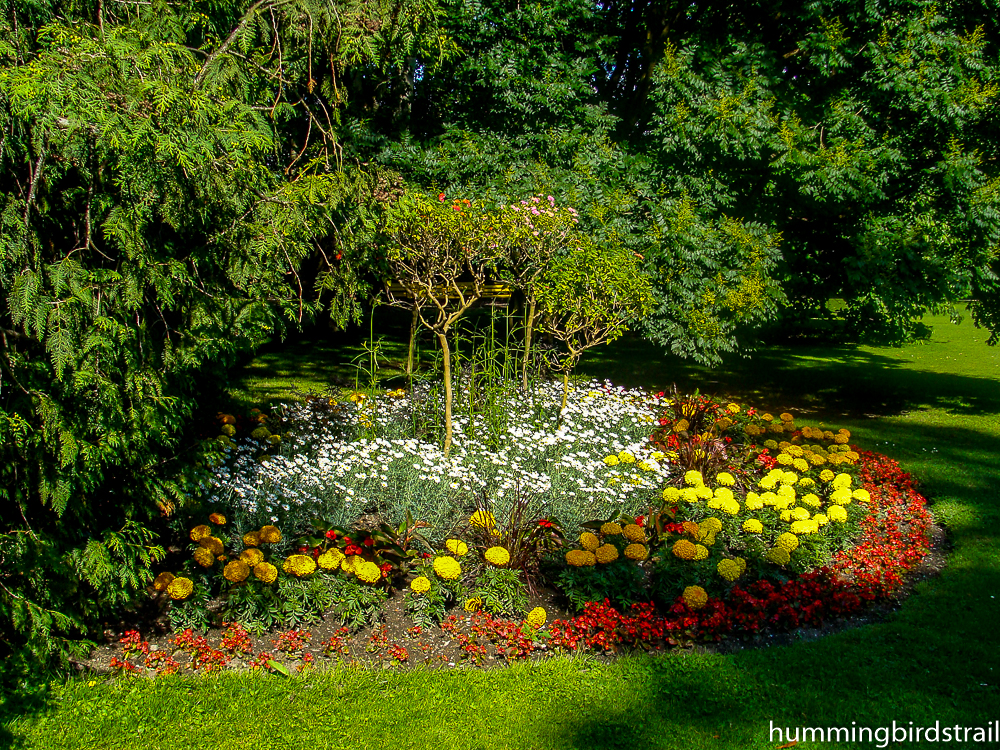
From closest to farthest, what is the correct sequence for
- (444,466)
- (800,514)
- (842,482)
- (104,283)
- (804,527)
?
(104,283)
(804,527)
(800,514)
(444,466)
(842,482)

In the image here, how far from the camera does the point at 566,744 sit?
2.96 m

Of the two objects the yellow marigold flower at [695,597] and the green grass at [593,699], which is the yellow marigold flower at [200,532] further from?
the yellow marigold flower at [695,597]

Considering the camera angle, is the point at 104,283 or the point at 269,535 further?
the point at 269,535

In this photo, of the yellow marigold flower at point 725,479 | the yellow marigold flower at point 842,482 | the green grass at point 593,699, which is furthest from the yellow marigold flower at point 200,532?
the yellow marigold flower at point 842,482

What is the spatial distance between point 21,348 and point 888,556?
4646 mm

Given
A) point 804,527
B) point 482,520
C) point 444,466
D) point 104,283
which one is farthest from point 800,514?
point 104,283

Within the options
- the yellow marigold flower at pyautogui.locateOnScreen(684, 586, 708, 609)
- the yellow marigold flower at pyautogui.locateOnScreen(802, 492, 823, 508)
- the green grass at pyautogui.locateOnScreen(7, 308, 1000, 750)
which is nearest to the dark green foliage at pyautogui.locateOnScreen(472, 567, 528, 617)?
the green grass at pyautogui.locateOnScreen(7, 308, 1000, 750)

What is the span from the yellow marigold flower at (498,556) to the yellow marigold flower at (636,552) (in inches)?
26.1

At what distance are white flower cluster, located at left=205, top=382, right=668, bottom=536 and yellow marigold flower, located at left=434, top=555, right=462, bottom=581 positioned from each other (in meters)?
0.73

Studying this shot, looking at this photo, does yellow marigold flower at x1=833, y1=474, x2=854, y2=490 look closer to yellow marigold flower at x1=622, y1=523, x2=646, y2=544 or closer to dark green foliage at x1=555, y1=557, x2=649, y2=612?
yellow marigold flower at x1=622, y1=523, x2=646, y2=544

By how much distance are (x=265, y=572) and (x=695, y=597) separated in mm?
2071

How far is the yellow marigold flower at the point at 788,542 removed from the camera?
4456mm

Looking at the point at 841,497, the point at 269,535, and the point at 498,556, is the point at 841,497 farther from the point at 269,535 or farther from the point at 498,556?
the point at 269,535

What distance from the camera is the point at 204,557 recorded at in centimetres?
363
